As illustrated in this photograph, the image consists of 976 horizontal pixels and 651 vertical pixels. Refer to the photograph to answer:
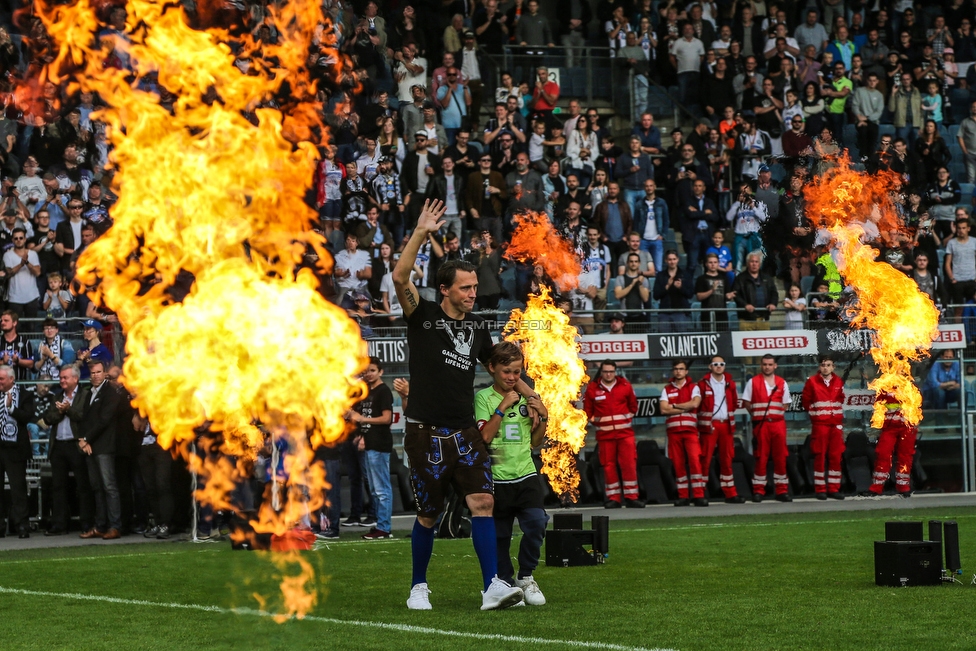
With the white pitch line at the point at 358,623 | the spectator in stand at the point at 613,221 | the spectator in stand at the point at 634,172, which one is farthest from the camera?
the spectator in stand at the point at 634,172

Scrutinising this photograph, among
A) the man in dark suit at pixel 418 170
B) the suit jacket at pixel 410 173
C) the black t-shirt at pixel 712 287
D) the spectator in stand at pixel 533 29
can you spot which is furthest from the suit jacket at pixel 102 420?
the spectator in stand at pixel 533 29

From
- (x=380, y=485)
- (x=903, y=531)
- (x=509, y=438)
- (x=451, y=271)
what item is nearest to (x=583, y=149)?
(x=380, y=485)

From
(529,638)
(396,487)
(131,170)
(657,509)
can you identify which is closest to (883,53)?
(657,509)

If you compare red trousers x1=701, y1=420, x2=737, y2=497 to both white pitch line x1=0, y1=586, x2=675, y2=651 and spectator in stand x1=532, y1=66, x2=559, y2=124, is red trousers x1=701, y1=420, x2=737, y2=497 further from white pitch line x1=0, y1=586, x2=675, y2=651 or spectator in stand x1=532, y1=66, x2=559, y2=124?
white pitch line x1=0, y1=586, x2=675, y2=651

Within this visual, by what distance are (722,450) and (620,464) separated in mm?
1599

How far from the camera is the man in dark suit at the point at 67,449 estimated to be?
58.5ft

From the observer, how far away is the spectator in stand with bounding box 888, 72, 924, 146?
2672 cm

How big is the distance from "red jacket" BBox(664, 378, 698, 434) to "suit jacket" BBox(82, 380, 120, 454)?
791 cm

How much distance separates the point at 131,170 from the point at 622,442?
36.3ft

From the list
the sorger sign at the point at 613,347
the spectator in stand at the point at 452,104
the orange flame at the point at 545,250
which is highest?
the spectator in stand at the point at 452,104

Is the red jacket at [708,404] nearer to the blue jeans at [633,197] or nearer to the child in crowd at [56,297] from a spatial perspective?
the blue jeans at [633,197]

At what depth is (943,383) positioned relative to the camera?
2273cm

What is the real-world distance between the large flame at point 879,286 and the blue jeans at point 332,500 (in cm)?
807

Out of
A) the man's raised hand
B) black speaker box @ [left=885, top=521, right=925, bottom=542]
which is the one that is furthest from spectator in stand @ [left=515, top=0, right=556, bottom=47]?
the man's raised hand
